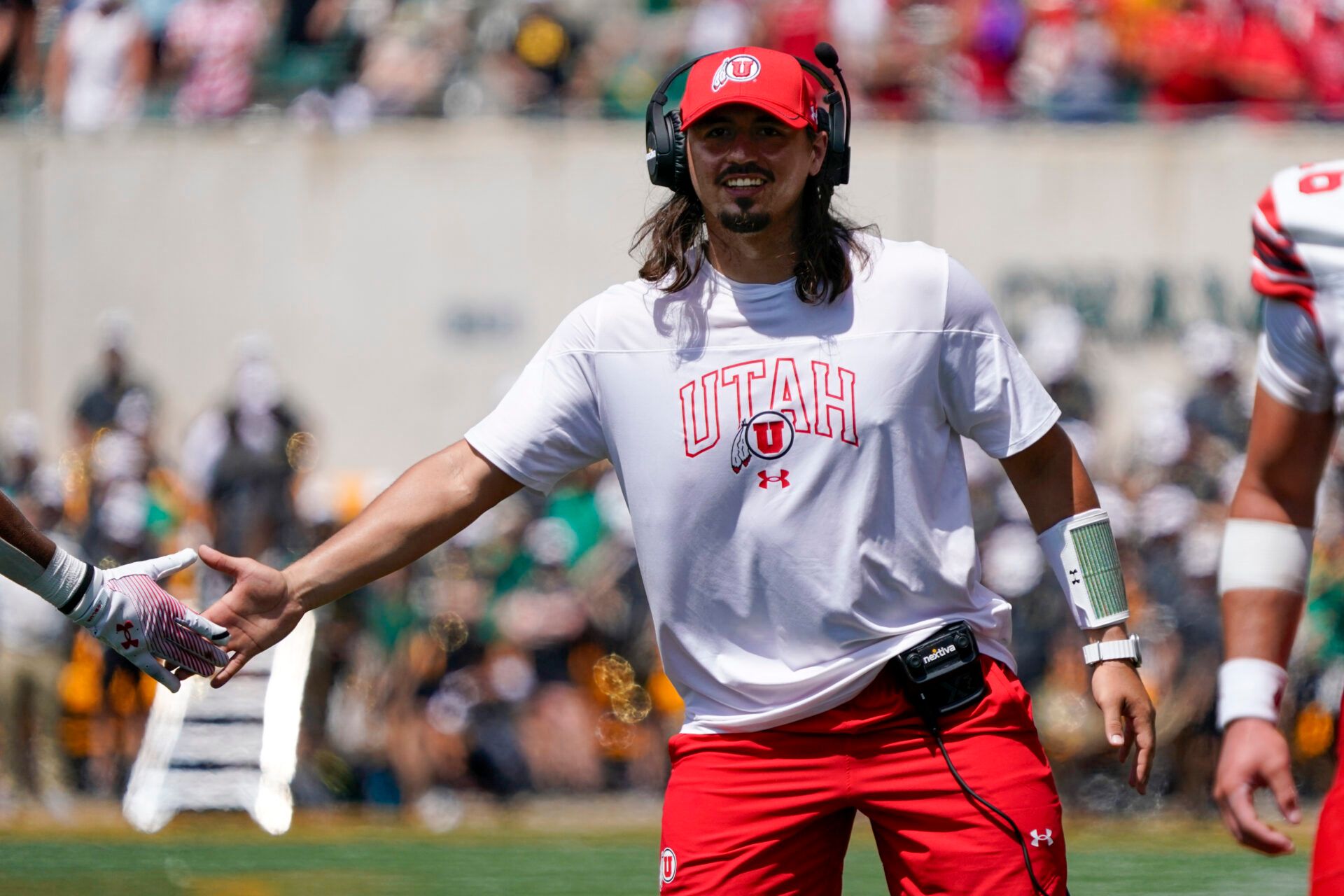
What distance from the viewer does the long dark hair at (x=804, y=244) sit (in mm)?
3598

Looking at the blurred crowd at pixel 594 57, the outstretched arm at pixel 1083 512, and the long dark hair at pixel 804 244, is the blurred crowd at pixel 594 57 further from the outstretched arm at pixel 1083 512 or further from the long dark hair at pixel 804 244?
the outstretched arm at pixel 1083 512

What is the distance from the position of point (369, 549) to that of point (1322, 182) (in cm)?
192

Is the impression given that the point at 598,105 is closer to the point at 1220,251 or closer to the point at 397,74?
the point at 397,74

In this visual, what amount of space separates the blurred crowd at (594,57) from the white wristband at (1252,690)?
10.2 metres

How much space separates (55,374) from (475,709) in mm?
5282

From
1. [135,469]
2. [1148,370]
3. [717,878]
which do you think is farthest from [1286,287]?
[1148,370]

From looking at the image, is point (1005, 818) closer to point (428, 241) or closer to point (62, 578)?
point (62, 578)

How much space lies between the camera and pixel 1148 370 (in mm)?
12703

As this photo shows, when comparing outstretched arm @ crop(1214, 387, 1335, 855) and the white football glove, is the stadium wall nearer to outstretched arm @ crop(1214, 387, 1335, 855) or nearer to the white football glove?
the white football glove

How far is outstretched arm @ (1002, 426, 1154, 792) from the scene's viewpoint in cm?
354

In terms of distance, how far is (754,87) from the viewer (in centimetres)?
360

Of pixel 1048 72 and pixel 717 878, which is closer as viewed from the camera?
pixel 717 878

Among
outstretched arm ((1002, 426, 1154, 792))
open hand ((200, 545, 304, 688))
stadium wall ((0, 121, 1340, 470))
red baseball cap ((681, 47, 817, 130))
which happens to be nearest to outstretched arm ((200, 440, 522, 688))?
open hand ((200, 545, 304, 688))

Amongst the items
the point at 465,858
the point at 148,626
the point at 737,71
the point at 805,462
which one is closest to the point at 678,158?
the point at 737,71
